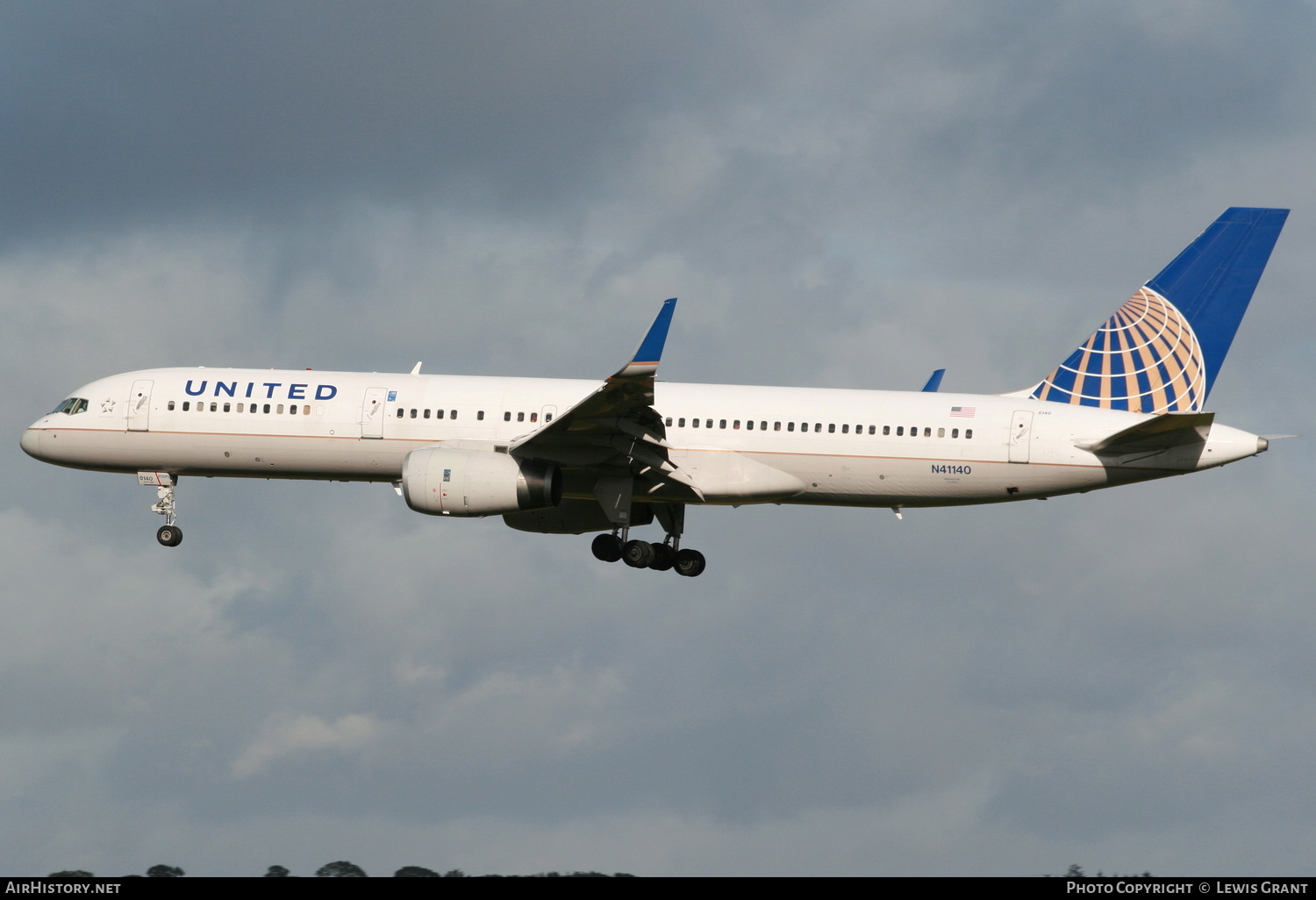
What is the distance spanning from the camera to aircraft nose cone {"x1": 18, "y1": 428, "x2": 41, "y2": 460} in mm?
46125

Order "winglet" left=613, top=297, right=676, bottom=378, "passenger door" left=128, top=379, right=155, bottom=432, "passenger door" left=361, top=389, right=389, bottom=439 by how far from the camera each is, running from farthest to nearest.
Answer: "passenger door" left=128, top=379, right=155, bottom=432
"passenger door" left=361, top=389, right=389, bottom=439
"winglet" left=613, top=297, right=676, bottom=378

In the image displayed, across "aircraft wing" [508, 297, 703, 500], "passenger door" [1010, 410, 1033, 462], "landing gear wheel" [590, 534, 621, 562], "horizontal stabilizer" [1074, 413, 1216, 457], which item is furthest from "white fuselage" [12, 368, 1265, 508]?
"landing gear wheel" [590, 534, 621, 562]

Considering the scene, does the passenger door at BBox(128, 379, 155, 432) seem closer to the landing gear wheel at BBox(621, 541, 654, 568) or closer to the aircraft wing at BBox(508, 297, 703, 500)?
the aircraft wing at BBox(508, 297, 703, 500)

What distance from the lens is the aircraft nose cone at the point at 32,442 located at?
151 feet

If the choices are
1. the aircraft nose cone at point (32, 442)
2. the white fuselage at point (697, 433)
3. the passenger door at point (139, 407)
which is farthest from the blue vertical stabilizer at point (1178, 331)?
the aircraft nose cone at point (32, 442)

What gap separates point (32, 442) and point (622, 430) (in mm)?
18223

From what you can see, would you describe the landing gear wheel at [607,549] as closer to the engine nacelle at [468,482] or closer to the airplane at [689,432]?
the airplane at [689,432]

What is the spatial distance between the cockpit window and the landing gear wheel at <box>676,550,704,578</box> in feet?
57.9

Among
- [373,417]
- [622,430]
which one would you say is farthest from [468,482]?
[373,417]
